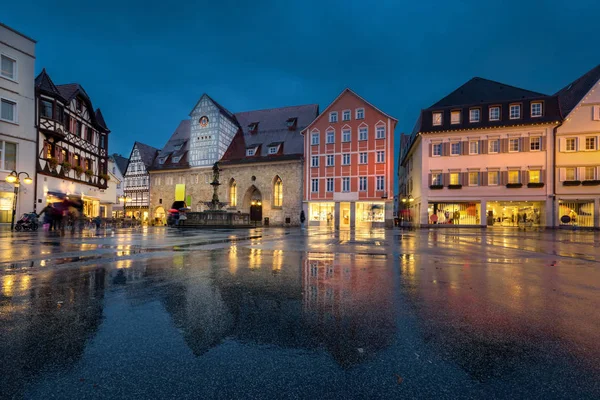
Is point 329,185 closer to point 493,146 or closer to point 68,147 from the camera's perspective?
point 493,146

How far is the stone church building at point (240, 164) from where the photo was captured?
40.6 metres

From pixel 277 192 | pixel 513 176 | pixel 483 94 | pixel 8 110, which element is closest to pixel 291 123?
pixel 277 192

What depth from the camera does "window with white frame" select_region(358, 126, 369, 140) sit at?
36.5m

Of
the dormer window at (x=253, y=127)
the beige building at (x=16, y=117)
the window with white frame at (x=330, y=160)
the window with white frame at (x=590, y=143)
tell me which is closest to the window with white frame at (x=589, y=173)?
the window with white frame at (x=590, y=143)

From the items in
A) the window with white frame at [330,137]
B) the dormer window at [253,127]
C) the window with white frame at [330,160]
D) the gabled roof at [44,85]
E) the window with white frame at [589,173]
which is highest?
the dormer window at [253,127]

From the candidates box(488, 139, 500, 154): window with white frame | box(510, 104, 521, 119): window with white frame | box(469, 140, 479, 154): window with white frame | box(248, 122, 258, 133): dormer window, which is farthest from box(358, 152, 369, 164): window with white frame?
box(248, 122, 258, 133): dormer window

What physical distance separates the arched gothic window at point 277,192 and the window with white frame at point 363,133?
11719 millimetres

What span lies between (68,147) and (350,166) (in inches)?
1124

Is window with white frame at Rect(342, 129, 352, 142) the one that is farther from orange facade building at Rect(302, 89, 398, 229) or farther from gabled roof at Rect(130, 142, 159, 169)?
gabled roof at Rect(130, 142, 159, 169)

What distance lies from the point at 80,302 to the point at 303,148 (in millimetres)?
37602

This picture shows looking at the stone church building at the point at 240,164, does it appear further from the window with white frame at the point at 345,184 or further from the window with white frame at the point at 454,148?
the window with white frame at the point at 454,148

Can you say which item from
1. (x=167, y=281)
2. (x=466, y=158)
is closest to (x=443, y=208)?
(x=466, y=158)

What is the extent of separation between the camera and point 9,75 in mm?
22625

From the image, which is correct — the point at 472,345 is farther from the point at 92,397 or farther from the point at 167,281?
the point at 167,281
